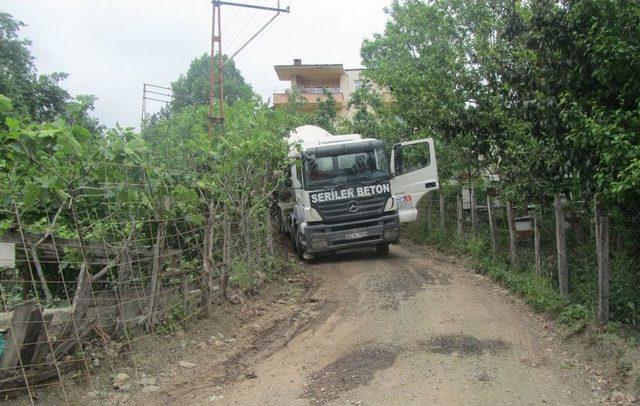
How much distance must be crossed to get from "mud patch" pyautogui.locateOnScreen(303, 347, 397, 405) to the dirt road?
0.03 ft

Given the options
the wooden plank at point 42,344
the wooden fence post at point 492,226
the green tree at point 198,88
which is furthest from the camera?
the green tree at point 198,88

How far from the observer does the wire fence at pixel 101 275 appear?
15.4 ft

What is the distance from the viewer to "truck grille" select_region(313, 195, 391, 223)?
1174 cm

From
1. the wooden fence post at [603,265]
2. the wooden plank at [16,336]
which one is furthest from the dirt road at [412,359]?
the wooden plank at [16,336]

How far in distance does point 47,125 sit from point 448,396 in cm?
401

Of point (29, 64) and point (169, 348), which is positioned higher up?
point (29, 64)

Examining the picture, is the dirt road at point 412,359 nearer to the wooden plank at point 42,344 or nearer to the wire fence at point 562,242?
the wire fence at point 562,242

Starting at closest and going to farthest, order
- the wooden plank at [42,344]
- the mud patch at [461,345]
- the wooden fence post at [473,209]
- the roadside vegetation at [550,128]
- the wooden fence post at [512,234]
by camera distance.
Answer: the wooden plank at [42,344], the roadside vegetation at [550,128], the mud patch at [461,345], the wooden fence post at [512,234], the wooden fence post at [473,209]

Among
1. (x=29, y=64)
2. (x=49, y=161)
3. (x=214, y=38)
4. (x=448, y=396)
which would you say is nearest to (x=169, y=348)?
(x=49, y=161)

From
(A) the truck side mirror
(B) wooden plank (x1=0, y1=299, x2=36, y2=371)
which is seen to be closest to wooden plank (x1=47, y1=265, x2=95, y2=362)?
(B) wooden plank (x1=0, y1=299, x2=36, y2=371)

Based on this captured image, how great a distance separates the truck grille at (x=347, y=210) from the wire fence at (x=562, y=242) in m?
1.97

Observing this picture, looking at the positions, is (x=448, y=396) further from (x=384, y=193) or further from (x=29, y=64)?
(x=29, y=64)

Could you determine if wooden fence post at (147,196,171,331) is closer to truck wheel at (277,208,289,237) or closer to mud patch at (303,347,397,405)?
mud patch at (303,347,397,405)

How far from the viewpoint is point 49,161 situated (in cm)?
469
